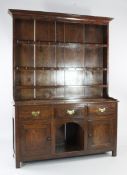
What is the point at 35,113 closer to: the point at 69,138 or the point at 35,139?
the point at 35,139

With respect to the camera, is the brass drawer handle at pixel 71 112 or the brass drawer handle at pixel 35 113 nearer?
the brass drawer handle at pixel 35 113

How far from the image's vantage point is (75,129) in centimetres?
390

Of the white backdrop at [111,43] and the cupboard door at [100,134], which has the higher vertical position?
the white backdrop at [111,43]

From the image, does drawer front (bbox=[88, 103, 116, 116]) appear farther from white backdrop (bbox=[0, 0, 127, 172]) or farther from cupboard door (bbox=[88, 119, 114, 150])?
white backdrop (bbox=[0, 0, 127, 172])

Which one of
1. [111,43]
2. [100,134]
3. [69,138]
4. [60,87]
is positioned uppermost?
[111,43]

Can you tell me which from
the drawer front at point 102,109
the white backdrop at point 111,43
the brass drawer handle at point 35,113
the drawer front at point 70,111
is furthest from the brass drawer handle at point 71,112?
the white backdrop at point 111,43

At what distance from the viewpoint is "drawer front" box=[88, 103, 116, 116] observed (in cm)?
354

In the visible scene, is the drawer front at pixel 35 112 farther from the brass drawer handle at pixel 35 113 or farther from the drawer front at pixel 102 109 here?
the drawer front at pixel 102 109

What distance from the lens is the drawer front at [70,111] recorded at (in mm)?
3389

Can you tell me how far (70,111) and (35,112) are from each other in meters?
0.49

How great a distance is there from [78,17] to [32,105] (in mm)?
1463

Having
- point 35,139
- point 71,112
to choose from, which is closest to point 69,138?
point 71,112

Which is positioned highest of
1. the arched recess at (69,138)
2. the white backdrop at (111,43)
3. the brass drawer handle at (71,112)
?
the white backdrop at (111,43)

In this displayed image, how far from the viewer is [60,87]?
3844mm
